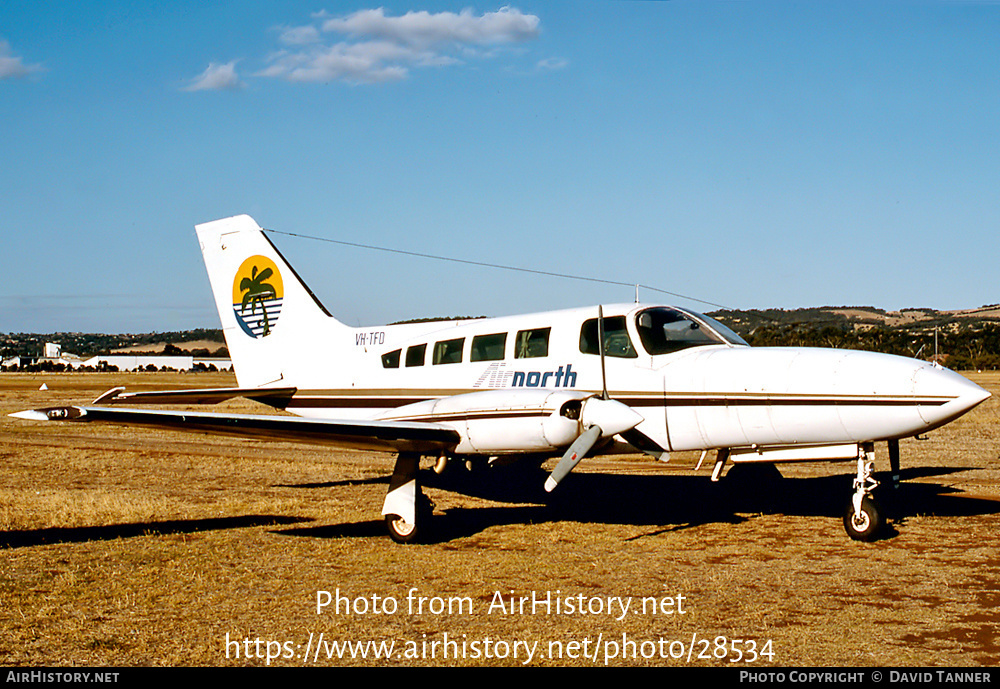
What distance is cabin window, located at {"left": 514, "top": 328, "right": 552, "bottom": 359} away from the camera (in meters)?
13.1

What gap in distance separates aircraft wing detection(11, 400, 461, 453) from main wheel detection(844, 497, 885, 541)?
539 cm

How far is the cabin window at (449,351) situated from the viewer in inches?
558

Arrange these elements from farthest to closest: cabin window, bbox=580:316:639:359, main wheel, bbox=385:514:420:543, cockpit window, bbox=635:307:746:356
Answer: cabin window, bbox=580:316:639:359
cockpit window, bbox=635:307:746:356
main wheel, bbox=385:514:420:543

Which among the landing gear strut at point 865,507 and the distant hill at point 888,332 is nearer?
the landing gear strut at point 865,507

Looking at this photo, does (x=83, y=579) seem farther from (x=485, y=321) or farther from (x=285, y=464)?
(x=285, y=464)

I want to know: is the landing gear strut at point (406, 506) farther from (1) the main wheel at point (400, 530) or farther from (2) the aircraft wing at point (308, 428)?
(2) the aircraft wing at point (308, 428)

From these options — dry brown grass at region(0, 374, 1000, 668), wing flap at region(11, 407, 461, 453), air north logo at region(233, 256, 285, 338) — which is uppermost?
air north logo at region(233, 256, 285, 338)

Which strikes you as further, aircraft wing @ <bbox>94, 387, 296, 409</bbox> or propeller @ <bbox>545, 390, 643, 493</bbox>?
aircraft wing @ <bbox>94, 387, 296, 409</bbox>

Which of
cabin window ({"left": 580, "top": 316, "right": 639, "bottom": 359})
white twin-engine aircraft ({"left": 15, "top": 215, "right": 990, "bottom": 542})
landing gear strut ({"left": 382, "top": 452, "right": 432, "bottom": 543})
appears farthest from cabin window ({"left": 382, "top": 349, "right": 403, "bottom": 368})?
cabin window ({"left": 580, "top": 316, "right": 639, "bottom": 359})

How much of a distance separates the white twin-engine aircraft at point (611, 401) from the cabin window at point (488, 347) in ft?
0.08

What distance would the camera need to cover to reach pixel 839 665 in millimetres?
6637

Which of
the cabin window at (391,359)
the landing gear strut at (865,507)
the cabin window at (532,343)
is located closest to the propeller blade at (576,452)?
the cabin window at (532,343)

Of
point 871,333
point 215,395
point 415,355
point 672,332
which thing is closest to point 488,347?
point 415,355

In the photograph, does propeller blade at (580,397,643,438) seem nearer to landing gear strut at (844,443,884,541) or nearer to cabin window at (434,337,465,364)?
landing gear strut at (844,443,884,541)
